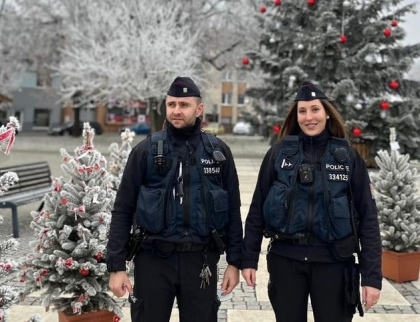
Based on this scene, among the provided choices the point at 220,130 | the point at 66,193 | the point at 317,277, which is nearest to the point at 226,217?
the point at 317,277

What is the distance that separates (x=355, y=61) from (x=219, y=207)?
44.6ft

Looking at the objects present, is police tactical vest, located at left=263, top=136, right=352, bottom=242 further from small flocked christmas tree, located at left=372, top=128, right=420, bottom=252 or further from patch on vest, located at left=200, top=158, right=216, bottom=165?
small flocked christmas tree, located at left=372, top=128, right=420, bottom=252

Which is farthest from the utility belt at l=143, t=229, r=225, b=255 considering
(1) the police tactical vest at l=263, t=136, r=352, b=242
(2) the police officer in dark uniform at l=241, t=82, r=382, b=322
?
(1) the police tactical vest at l=263, t=136, r=352, b=242

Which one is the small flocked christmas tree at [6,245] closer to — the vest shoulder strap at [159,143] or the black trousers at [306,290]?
the vest shoulder strap at [159,143]

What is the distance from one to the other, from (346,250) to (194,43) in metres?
24.8

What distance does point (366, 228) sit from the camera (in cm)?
264

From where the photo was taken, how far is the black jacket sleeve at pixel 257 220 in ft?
9.11

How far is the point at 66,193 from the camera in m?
3.51

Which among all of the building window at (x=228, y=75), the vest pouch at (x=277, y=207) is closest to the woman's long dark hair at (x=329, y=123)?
the vest pouch at (x=277, y=207)

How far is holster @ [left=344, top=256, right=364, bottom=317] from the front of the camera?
2576 millimetres

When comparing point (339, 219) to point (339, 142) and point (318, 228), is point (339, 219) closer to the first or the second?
point (318, 228)

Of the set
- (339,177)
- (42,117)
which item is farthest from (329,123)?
(42,117)

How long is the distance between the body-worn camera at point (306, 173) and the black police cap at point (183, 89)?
796 mm

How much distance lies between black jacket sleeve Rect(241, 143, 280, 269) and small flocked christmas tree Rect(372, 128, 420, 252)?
2.79m
